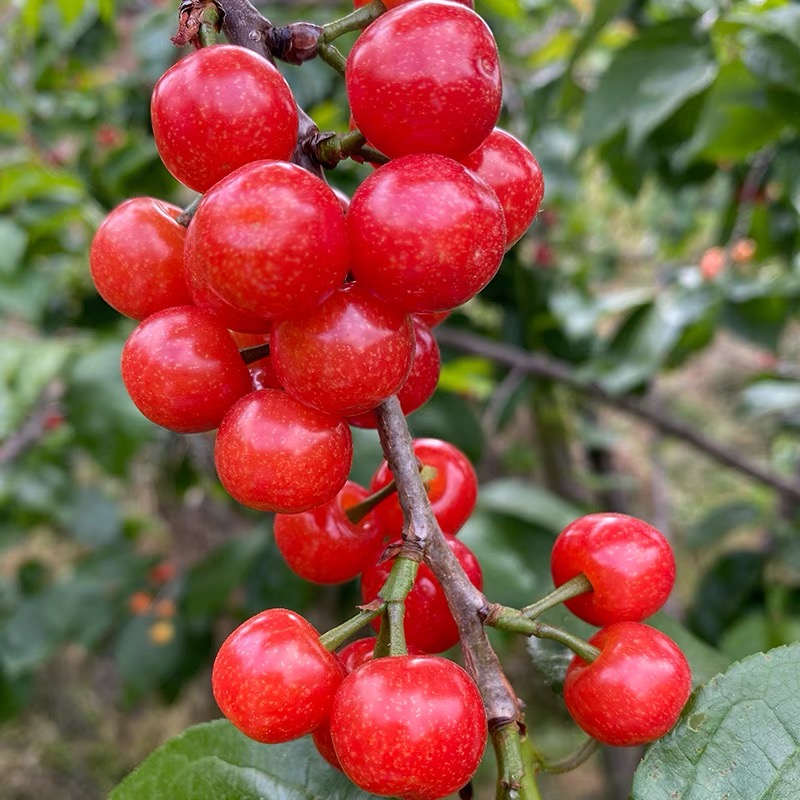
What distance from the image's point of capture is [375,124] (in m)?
0.68

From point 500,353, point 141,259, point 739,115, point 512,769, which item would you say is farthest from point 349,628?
point 500,353

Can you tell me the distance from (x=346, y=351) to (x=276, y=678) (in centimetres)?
28

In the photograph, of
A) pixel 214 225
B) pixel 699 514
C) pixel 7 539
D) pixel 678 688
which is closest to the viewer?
pixel 214 225

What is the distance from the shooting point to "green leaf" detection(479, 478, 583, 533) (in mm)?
2000

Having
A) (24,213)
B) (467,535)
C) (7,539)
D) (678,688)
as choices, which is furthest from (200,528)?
(678,688)

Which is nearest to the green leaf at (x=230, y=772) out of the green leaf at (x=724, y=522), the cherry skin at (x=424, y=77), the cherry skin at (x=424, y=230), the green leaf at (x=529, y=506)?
the cherry skin at (x=424, y=230)

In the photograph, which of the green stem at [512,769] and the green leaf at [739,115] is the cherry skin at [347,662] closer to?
the green stem at [512,769]

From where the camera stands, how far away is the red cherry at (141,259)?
79 cm

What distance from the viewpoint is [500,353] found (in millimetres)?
2639

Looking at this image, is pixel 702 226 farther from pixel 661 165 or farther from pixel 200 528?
pixel 200 528

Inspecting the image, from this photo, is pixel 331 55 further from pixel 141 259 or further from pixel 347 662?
pixel 347 662

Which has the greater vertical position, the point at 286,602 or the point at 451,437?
the point at 451,437

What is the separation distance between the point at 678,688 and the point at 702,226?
4348 mm

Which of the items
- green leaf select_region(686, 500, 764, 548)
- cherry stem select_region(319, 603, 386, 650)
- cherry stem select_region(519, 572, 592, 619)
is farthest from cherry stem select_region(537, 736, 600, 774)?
green leaf select_region(686, 500, 764, 548)
